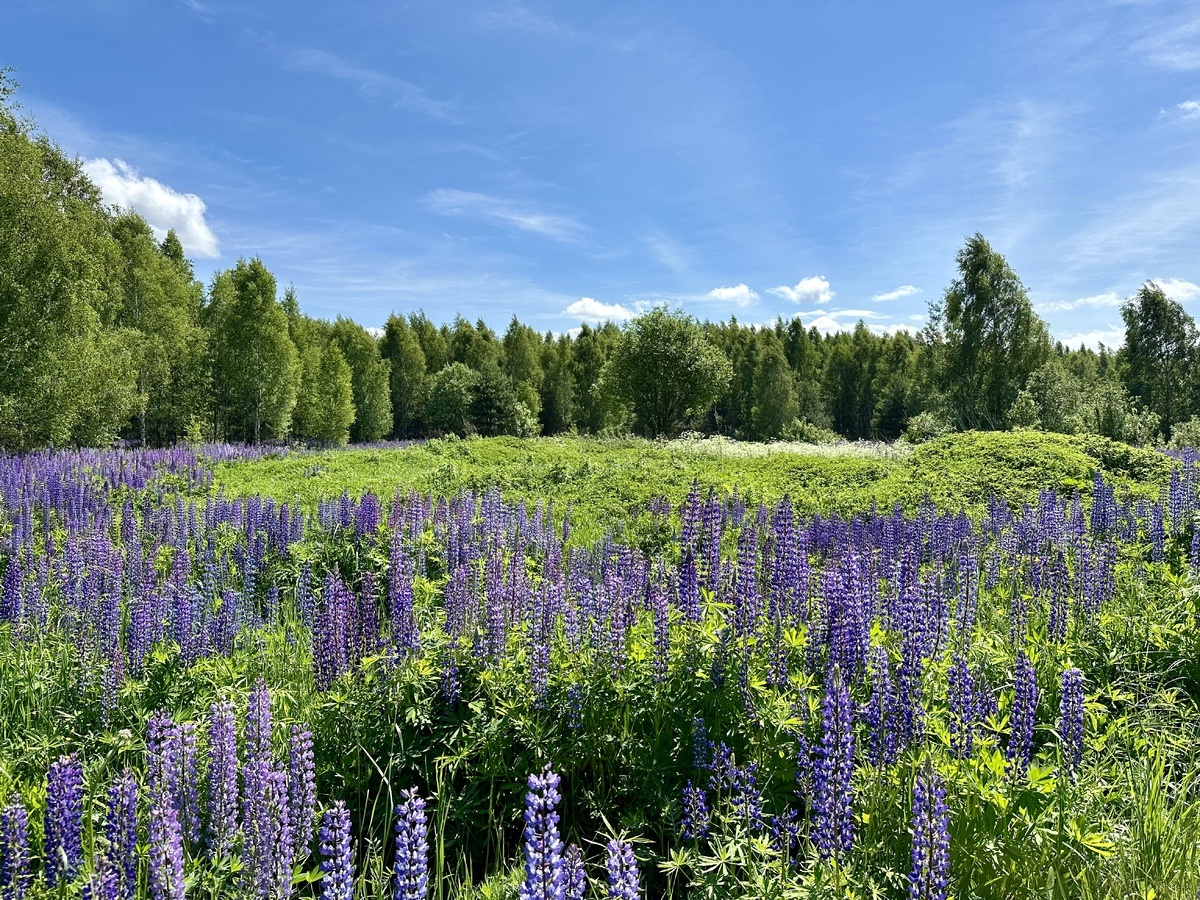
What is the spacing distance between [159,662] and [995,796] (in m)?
4.45

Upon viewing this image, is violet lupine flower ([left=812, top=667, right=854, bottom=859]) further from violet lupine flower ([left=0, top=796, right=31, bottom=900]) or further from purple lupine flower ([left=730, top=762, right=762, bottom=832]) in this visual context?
violet lupine flower ([left=0, top=796, right=31, bottom=900])

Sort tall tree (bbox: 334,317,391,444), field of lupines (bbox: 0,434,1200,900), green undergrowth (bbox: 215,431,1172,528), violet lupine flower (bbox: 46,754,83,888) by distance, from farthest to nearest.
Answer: tall tree (bbox: 334,317,391,444)
green undergrowth (bbox: 215,431,1172,528)
field of lupines (bbox: 0,434,1200,900)
violet lupine flower (bbox: 46,754,83,888)

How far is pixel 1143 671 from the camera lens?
411cm

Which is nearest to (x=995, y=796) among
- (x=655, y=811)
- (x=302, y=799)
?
(x=655, y=811)

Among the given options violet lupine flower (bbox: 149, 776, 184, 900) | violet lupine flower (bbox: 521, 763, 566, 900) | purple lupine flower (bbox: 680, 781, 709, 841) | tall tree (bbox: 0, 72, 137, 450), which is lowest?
purple lupine flower (bbox: 680, 781, 709, 841)

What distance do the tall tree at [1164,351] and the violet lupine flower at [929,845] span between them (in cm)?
4732

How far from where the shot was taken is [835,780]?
7.61 feet

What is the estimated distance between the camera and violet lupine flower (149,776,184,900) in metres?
1.77

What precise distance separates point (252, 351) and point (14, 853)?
3180 centimetres

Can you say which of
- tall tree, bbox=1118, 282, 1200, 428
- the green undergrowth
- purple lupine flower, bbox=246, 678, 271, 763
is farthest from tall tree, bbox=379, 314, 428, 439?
purple lupine flower, bbox=246, 678, 271, 763

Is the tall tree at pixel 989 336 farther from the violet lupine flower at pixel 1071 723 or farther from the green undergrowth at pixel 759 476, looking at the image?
the violet lupine flower at pixel 1071 723

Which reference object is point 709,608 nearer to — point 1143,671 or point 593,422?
point 1143,671

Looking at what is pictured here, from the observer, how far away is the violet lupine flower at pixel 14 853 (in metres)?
1.97

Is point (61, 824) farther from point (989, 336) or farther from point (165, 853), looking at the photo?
point (989, 336)
